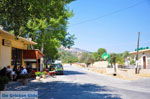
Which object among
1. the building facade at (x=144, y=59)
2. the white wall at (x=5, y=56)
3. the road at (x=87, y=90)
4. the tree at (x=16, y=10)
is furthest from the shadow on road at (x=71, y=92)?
the building facade at (x=144, y=59)

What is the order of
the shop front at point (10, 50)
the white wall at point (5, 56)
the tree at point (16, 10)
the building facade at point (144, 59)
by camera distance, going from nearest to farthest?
the tree at point (16, 10) → the shop front at point (10, 50) → the white wall at point (5, 56) → the building facade at point (144, 59)

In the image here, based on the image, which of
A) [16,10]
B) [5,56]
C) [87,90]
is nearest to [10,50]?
[5,56]

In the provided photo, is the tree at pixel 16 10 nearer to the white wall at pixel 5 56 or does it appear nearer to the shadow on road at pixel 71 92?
the shadow on road at pixel 71 92

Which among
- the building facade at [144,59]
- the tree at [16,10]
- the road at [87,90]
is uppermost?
the tree at [16,10]

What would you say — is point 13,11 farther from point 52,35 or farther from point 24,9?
point 52,35

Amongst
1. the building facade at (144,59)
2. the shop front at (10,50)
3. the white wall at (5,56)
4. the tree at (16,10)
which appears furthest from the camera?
the building facade at (144,59)

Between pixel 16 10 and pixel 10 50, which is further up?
pixel 16 10

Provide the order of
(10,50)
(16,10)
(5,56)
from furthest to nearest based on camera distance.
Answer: (10,50)
(5,56)
(16,10)

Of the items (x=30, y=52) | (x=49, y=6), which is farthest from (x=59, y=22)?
(x=49, y=6)

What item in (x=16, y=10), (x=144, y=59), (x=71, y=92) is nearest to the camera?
(x=16, y=10)

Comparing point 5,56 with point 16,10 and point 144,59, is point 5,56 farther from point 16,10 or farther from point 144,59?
point 144,59

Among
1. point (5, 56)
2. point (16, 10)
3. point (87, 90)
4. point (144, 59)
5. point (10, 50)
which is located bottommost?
point (87, 90)

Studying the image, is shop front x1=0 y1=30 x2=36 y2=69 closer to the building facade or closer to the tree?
the tree

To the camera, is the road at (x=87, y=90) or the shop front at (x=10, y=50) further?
the shop front at (x=10, y=50)
